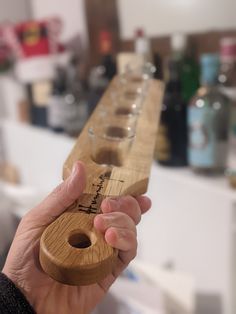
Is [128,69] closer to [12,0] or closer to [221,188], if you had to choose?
[221,188]

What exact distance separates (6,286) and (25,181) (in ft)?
2.63

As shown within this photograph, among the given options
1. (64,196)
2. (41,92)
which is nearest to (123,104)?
(64,196)

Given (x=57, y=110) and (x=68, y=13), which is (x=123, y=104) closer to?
(x=57, y=110)

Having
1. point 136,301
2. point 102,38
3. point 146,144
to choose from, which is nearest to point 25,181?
point 102,38

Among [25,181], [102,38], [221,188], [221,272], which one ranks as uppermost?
[102,38]

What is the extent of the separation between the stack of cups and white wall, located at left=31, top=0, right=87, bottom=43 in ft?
1.66

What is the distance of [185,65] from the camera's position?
684 millimetres

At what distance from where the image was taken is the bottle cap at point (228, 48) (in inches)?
24.8

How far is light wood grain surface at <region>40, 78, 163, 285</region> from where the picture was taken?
23cm

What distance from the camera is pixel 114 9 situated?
865 millimetres

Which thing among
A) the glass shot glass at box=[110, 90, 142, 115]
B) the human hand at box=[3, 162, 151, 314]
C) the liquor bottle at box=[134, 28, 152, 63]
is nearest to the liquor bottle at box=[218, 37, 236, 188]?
the liquor bottle at box=[134, 28, 152, 63]

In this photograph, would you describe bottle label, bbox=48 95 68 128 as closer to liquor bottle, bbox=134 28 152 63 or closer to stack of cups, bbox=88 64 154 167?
liquor bottle, bbox=134 28 152 63

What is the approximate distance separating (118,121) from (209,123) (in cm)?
23

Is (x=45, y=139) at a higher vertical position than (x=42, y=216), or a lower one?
lower
